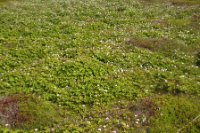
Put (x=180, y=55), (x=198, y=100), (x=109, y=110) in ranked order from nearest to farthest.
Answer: (x=109, y=110)
(x=198, y=100)
(x=180, y=55)

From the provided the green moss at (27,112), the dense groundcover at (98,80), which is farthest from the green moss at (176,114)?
the green moss at (27,112)

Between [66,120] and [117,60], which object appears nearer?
[66,120]

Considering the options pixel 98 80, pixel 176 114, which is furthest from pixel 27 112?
pixel 176 114

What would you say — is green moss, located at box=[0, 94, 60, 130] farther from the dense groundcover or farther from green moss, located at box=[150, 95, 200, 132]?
green moss, located at box=[150, 95, 200, 132]

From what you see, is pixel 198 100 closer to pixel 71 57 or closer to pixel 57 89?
pixel 57 89

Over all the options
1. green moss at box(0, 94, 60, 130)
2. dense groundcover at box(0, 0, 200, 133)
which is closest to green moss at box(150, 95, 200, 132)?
dense groundcover at box(0, 0, 200, 133)

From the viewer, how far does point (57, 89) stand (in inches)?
680

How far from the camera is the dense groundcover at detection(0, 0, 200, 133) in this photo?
1488 centimetres

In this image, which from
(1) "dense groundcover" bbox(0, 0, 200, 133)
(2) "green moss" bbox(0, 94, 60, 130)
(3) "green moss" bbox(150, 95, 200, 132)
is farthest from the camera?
(1) "dense groundcover" bbox(0, 0, 200, 133)

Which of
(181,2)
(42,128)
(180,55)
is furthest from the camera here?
(181,2)

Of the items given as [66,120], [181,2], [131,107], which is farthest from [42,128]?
[181,2]

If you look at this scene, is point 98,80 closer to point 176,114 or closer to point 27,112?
point 27,112

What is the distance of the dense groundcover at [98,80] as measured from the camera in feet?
48.8

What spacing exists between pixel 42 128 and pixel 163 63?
10.5 meters
